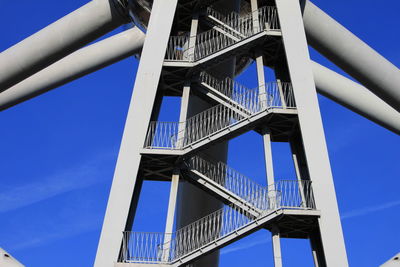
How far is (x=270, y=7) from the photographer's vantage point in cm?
1798

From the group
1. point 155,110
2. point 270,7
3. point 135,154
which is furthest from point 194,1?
point 135,154

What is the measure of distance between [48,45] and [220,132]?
6.20 m

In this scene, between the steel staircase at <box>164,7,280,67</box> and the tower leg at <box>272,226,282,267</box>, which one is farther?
the steel staircase at <box>164,7,280,67</box>

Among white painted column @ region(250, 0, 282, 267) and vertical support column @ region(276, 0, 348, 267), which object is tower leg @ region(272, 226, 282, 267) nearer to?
white painted column @ region(250, 0, 282, 267)

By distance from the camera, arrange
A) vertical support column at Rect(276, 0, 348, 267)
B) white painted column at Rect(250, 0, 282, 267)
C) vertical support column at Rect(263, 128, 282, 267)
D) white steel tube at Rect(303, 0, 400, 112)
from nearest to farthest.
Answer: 1. vertical support column at Rect(276, 0, 348, 267)
2. vertical support column at Rect(263, 128, 282, 267)
3. white painted column at Rect(250, 0, 282, 267)
4. white steel tube at Rect(303, 0, 400, 112)

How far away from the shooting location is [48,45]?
18.9 meters

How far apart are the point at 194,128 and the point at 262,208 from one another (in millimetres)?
3147

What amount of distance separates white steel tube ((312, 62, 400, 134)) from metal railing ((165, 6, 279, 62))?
7000 mm

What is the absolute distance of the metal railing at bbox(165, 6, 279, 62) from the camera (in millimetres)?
17469

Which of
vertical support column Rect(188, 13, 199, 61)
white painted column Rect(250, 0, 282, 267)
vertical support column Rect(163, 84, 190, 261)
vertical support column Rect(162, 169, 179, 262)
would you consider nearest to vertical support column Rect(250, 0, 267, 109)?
white painted column Rect(250, 0, 282, 267)

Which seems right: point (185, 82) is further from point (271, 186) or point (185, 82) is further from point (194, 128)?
point (271, 186)

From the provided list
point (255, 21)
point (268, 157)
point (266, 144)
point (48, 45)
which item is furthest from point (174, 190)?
point (48, 45)

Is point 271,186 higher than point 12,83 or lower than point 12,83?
lower

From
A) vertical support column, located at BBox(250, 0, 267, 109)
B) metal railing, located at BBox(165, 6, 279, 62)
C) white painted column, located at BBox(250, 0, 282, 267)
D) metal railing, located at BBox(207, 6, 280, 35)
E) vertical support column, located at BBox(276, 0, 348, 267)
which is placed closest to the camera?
vertical support column, located at BBox(276, 0, 348, 267)
